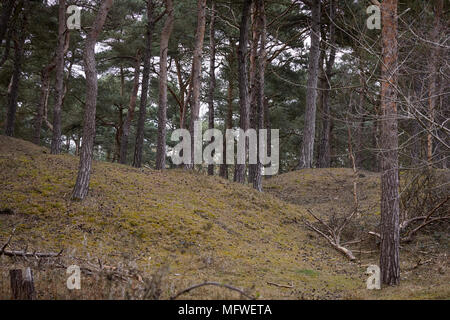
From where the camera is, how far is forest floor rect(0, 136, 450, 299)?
562 cm

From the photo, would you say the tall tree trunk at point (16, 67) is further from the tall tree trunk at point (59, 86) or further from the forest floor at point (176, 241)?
the forest floor at point (176, 241)

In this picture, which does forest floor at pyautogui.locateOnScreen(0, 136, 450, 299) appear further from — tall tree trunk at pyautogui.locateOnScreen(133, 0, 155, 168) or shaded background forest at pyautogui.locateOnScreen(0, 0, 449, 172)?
shaded background forest at pyautogui.locateOnScreen(0, 0, 449, 172)

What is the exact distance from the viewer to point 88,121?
9.80m

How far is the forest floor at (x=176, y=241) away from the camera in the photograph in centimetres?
562

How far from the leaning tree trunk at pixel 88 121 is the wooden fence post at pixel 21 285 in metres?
5.35

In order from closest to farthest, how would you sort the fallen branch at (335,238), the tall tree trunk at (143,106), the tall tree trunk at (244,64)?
the fallen branch at (335,238), the tall tree trunk at (244,64), the tall tree trunk at (143,106)

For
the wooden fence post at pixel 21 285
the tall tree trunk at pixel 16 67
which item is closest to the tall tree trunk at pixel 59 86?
the tall tree trunk at pixel 16 67

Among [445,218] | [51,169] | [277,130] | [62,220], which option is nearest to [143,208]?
[62,220]

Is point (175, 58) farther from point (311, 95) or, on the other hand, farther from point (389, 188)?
point (389, 188)

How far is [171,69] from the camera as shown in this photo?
25984mm

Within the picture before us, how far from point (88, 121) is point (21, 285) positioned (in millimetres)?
6159

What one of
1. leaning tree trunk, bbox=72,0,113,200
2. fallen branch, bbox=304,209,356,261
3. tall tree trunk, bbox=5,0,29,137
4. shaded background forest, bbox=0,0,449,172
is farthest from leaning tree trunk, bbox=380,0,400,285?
tall tree trunk, bbox=5,0,29,137
